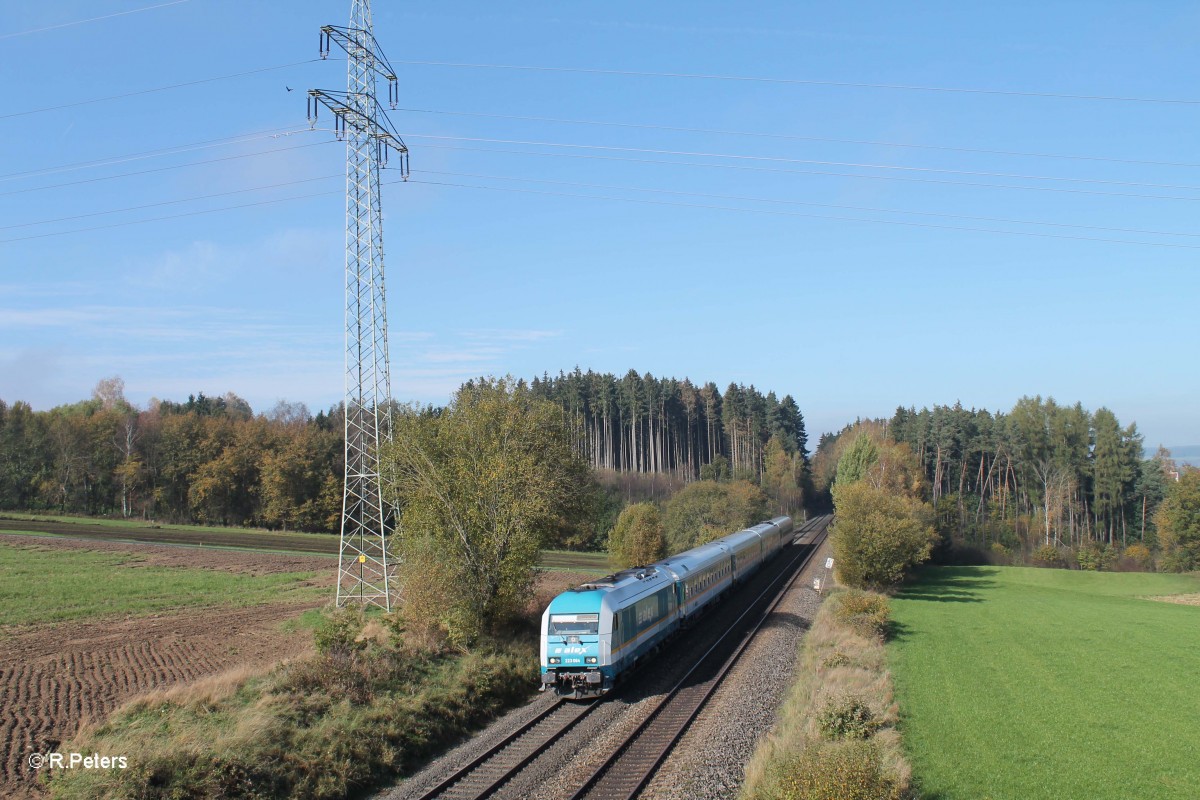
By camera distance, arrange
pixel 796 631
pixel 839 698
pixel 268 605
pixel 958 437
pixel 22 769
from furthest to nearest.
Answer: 1. pixel 958 437
2. pixel 268 605
3. pixel 796 631
4. pixel 839 698
5. pixel 22 769

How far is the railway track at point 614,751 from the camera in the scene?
1537 centimetres

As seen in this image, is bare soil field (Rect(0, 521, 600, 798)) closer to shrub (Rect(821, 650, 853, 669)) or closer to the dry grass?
shrub (Rect(821, 650, 853, 669))

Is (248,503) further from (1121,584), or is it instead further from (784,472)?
(1121,584)

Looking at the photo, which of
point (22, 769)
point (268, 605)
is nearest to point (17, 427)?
point (268, 605)

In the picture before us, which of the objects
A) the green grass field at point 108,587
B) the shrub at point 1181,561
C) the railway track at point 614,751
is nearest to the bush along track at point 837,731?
the railway track at point 614,751

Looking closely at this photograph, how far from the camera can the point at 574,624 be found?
71.9 feet

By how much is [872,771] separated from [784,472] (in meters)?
119

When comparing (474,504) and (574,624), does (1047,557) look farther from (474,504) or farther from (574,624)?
(574,624)

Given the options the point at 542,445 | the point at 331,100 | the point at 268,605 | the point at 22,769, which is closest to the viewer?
the point at 22,769

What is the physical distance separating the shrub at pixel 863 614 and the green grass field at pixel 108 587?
26.3 metres

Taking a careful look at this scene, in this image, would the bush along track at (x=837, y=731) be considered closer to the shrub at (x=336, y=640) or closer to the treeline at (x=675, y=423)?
the shrub at (x=336, y=640)

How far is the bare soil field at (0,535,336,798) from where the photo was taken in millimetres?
17016

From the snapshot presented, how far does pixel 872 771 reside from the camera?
12.7 meters

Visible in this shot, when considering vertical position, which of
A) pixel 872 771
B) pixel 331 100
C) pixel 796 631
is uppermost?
pixel 331 100
